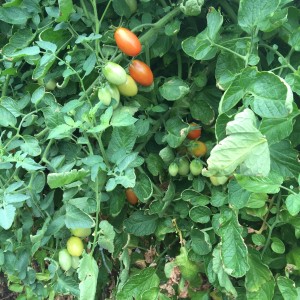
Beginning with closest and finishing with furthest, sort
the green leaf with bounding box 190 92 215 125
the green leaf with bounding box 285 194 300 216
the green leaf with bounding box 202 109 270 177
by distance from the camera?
the green leaf with bounding box 202 109 270 177, the green leaf with bounding box 285 194 300 216, the green leaf with bounding box 190 92 215 125

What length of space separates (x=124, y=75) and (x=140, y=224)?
32 cm

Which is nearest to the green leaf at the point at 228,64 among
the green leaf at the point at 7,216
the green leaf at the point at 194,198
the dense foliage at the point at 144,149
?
the dense foliage at the point at 144,149

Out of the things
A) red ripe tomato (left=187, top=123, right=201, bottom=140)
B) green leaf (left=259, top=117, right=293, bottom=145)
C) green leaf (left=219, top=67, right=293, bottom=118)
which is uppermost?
green leaf (left=219, top=67, right=293, bottom=118)

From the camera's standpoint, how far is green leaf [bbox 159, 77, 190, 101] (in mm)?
858

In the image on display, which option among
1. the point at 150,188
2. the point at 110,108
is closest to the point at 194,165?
the point at 150,188

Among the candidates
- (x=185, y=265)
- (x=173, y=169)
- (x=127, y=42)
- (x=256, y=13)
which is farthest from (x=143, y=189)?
(x=256, y=13)

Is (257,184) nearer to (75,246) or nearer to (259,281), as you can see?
(259,281)

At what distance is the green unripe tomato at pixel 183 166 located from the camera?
0.92 m

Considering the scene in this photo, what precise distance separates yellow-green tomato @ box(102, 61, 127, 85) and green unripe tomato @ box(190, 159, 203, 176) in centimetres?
21

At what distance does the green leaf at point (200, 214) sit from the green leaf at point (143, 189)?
3.5 inches

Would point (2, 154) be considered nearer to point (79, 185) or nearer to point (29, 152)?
point (29, 152)

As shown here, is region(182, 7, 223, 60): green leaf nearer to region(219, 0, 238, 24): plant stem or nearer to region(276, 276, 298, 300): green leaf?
region(219, 0, 238, 24): plant stem

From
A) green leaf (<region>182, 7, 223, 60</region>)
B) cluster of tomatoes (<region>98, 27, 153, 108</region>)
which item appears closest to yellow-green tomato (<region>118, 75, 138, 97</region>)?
cluster of tomatoes (<region>98, 27, 153, 108</region>)

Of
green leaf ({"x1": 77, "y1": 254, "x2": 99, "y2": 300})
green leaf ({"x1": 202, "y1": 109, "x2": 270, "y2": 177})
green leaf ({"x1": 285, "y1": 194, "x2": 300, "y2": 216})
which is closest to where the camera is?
green leaf ({"x1": 202, "y1": 109, "x2": 270, "y2": 177})
